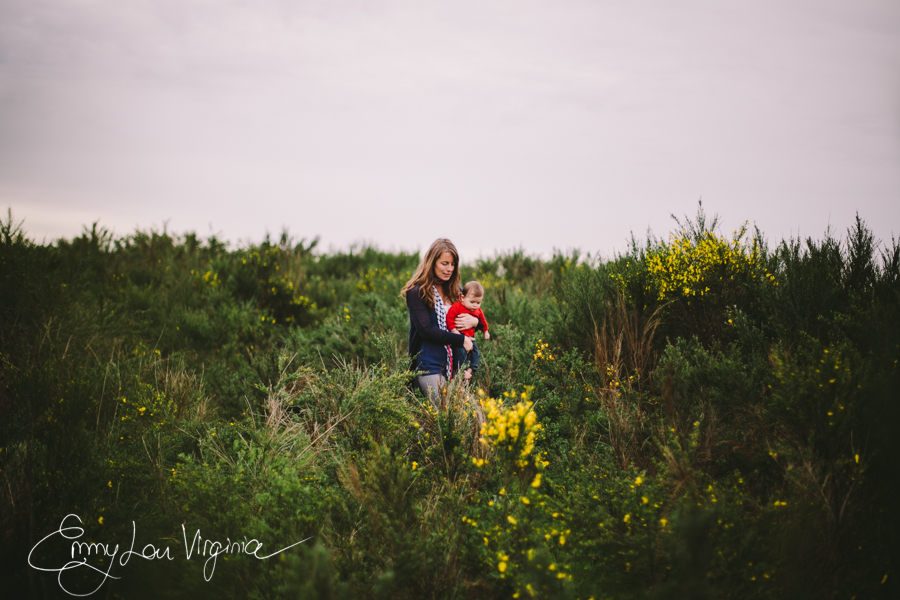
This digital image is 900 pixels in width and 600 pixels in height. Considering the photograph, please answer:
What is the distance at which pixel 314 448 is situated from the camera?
3.97m

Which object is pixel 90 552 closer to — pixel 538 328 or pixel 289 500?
pixel 289 500

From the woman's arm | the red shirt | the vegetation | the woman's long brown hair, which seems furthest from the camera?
the red shirt

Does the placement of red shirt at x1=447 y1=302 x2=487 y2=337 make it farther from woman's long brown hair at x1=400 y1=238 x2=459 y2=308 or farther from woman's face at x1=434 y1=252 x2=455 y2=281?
woman's face at x1=434 y1=252 x2=455 y2=281

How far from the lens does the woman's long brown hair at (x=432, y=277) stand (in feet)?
14.5

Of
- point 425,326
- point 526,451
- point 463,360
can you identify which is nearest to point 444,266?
point 425,326

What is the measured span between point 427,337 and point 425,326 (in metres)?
0.10

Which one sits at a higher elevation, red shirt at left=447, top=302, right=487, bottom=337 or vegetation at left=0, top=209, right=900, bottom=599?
red shirt at left=447, top=302, right=487, bottom=337

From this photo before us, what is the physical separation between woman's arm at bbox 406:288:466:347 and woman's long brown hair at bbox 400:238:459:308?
6 centimetres

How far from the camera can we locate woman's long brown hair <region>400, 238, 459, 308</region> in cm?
441

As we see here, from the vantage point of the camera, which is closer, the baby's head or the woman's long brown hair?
the woman's long brown hair

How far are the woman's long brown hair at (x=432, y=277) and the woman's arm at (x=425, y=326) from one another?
0.06 metres

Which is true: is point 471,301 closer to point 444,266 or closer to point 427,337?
point 444,266

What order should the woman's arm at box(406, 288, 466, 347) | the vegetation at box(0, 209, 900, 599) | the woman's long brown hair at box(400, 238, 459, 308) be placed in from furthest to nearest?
the woman's long brown hair at box(400, 238, 459, 308)
the woman's arm at box(406, 288, 466, 347)
the vegetation at box(0, 209, 900, 599)

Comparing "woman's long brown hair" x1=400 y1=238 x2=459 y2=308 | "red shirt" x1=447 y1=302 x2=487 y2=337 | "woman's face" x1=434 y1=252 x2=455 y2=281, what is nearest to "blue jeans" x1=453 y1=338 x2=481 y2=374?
"red shirt" x1=447 y1=302 x2=487 y2=337
